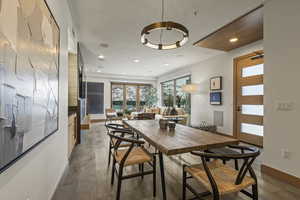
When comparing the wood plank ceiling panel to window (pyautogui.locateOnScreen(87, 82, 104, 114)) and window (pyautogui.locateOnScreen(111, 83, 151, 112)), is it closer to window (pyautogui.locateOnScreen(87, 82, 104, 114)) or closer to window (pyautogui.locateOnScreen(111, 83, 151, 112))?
window (pyautogui.locateOnScreen(111, 83, 151, 112))

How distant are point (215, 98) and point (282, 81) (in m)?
2.88

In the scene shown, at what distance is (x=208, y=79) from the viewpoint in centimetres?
538

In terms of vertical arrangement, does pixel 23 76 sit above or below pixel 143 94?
below

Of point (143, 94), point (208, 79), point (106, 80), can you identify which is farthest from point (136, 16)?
point (143, 94)

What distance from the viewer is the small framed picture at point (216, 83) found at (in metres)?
4.80

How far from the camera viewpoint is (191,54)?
16.4 feet

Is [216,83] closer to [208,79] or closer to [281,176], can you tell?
[208,79]

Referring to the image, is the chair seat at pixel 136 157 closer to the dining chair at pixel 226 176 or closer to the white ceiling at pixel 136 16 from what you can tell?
the dining chair at pixel 226 176

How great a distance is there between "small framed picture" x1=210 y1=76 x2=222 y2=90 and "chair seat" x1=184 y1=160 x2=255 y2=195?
12.3ft

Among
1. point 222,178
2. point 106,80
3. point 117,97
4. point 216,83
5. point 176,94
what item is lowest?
point 222,178

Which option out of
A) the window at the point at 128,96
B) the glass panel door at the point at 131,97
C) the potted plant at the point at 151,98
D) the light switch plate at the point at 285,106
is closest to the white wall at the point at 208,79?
the light switch plate at the point at 285,106

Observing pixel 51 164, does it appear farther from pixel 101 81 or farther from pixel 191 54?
pixel 101 81

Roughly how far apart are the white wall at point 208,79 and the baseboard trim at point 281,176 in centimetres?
223

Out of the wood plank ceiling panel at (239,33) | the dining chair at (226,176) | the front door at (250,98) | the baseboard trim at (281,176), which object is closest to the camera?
the dining chair at (226,176)
